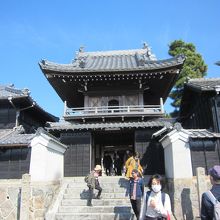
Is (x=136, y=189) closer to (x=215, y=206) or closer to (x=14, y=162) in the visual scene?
(x=215, y=206)

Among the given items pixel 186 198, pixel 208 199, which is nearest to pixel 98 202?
pixel 186 198

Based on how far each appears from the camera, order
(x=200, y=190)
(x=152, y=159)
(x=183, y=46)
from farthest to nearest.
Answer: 1. (x=183, y=46)
2. (x=152, y=159)
3. (x=200, y=190)

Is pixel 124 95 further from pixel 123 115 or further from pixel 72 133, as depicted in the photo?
pixel 72 133

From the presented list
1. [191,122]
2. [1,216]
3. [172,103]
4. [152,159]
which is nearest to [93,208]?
[1,216]

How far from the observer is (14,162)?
481 inches

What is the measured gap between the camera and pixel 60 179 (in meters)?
14.2

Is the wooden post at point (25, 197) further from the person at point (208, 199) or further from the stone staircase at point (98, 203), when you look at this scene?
the person at point (208, 199)

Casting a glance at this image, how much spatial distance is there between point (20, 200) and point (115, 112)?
8027 millimetres

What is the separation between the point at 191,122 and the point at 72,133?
862 cm

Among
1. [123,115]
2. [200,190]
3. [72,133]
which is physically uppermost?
[123,115]

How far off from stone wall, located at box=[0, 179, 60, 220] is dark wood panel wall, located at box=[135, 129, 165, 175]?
589 cm

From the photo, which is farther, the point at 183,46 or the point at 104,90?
the point at 183,46

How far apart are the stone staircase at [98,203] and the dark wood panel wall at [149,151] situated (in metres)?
2.40

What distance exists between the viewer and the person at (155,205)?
17.6 feet
